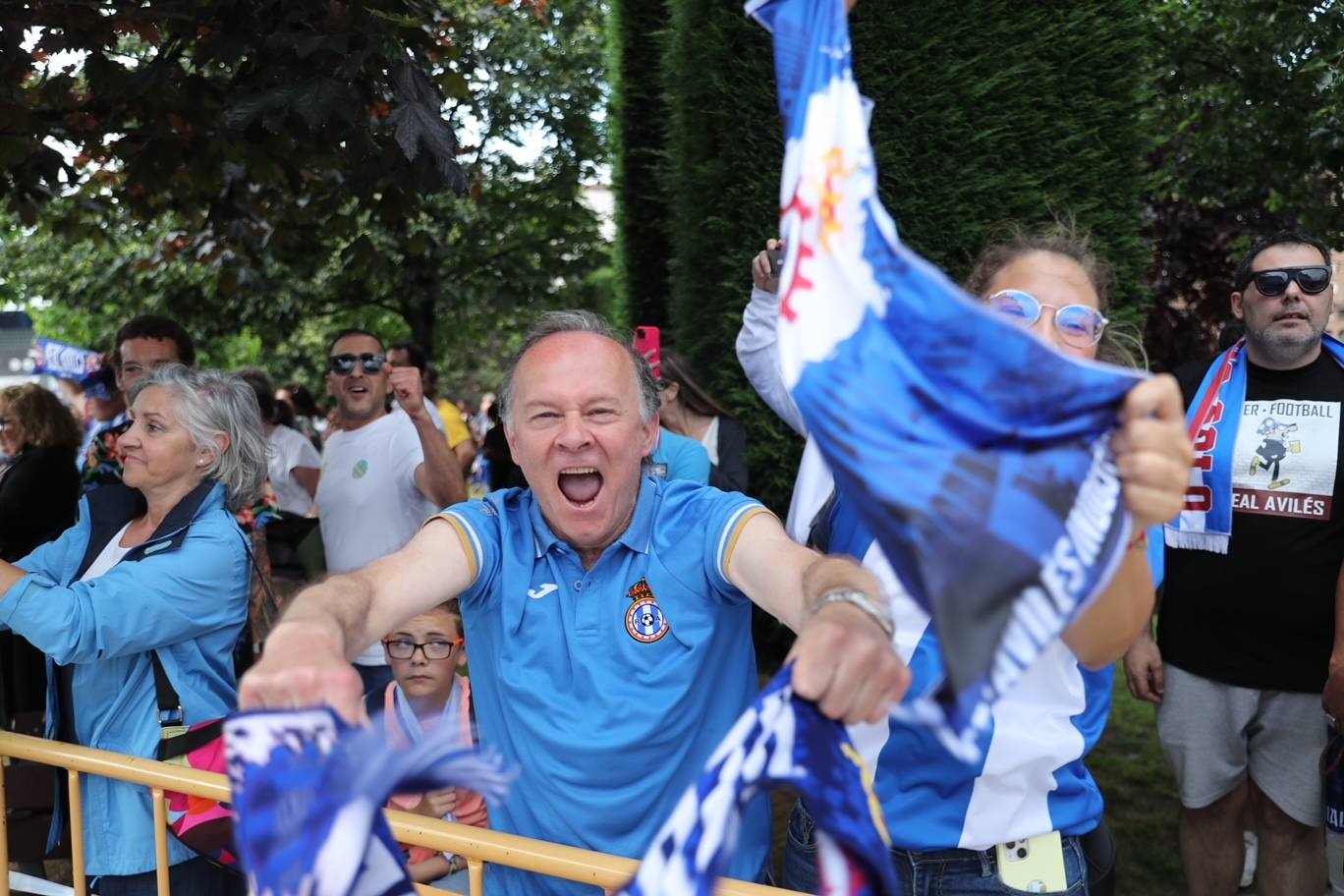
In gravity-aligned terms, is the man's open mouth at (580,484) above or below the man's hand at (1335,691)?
above

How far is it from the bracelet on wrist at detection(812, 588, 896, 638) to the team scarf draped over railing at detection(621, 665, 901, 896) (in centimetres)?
13

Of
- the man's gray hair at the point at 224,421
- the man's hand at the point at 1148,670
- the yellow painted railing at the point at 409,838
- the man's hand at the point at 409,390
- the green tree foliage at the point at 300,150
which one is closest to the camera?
the yellow painted railing at the point at 409,838

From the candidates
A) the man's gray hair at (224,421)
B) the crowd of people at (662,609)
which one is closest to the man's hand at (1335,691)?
the crowd of people at (662,609)

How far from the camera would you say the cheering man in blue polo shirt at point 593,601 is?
1.80m

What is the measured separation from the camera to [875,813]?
1.23 meters

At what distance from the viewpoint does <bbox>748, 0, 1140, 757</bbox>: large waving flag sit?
1.07 m

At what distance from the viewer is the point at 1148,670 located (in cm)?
373

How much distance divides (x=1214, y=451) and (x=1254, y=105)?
1971 mm

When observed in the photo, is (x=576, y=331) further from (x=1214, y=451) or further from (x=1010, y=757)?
(x=1214, y=451)

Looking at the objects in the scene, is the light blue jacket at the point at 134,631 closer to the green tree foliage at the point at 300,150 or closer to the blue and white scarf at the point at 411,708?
the blue and white scarf at the point at 411,708

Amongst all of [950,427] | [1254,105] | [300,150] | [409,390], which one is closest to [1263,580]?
[1254,105]

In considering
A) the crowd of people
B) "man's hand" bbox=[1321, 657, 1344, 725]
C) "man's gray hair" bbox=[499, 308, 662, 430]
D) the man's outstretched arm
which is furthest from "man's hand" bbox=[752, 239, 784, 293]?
"man's hand" bbox=[1321, 657, 1344, 725]

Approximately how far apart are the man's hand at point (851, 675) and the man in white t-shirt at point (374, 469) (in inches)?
129

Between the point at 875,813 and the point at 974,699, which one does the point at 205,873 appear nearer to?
the point at 875,813
